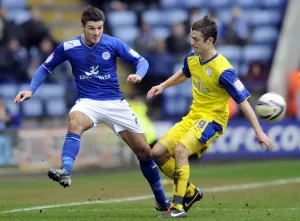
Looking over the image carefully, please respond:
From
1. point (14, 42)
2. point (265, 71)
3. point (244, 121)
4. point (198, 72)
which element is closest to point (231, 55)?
point (265, 71)

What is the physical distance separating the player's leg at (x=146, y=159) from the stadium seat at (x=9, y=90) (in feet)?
32.0

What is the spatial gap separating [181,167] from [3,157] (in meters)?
9.22

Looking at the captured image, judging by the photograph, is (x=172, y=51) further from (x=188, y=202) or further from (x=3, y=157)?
(x=188, y=202)

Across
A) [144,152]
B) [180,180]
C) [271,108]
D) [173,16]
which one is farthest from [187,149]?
[173,16]

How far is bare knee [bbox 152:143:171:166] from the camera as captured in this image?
1015 centimetres

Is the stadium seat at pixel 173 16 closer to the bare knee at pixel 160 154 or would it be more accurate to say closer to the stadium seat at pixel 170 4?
the stadium seat at pixel 170 4

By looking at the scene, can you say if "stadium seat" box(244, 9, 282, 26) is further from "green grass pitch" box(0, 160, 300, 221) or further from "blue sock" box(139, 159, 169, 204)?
"blue sock" box(139, 159, 169, 204)

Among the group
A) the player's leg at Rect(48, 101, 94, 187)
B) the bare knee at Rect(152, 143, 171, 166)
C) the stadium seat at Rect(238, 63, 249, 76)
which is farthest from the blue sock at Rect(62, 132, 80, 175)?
the stadium seat at Rect(238, 63, 249, 76)

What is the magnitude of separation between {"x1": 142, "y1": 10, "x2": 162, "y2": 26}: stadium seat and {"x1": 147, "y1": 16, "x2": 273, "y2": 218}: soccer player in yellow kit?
13154mm

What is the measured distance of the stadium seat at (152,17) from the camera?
919 inches

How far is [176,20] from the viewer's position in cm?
2359

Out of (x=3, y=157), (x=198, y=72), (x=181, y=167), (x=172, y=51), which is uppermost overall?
(x=198, y=72)

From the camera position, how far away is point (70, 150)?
9812mm

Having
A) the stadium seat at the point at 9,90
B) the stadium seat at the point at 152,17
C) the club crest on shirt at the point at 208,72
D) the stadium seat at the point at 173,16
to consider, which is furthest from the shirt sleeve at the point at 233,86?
the stadium seat at the point at 173,16
